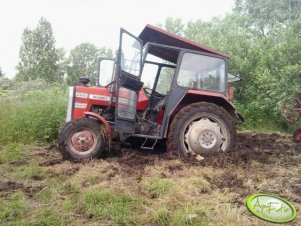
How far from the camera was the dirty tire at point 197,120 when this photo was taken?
6055 millimetres

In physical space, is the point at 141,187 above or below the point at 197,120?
below

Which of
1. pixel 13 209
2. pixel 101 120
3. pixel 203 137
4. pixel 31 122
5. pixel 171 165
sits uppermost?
pixel 101 120

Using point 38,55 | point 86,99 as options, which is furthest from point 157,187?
point 38,55

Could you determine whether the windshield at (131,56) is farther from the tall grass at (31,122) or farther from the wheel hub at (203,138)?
the tall grass at (31,122)

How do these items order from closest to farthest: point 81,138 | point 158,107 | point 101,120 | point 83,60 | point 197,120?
point 81,138
point 101,120
point 197,120
point 158,107
point 83,60

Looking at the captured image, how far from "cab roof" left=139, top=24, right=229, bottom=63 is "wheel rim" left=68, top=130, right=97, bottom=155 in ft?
6.84

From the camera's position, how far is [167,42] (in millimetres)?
6473

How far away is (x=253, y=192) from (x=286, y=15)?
20778 millimetres

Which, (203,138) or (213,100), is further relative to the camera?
(213,100)

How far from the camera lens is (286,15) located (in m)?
22.1

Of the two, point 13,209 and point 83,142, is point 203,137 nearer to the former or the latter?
point 83,142

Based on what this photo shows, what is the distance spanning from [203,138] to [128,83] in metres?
1.66

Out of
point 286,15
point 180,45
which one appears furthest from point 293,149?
point 286,15

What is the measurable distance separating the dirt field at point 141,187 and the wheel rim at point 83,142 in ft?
1.12
